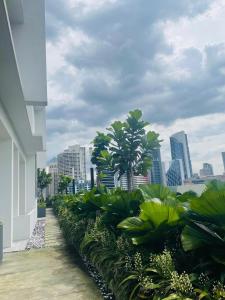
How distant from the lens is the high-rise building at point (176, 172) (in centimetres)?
5409

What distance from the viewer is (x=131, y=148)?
15.8 metres

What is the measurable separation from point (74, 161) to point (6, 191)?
160ft

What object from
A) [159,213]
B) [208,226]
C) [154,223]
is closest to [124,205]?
[154,223]

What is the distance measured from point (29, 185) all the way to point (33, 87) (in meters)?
7.43

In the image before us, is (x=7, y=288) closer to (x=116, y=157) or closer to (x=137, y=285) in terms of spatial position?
(x=137, y=285)

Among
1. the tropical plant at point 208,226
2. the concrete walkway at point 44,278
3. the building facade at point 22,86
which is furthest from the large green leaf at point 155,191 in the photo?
the building facade at point 22,86

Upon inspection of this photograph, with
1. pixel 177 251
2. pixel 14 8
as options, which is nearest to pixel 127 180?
pixel 14 8

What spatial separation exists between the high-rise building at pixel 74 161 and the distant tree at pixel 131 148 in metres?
39.6

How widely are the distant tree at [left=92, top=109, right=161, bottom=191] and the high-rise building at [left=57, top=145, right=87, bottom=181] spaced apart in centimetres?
3956

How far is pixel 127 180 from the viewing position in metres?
16.2

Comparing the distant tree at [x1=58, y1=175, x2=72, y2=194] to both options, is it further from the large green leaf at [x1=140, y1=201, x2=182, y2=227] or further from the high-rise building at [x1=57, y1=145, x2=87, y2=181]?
the large green leaf at [x1=140, y1=201, x2=182, y2=227]

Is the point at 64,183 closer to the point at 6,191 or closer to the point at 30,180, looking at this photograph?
the point at 30,180

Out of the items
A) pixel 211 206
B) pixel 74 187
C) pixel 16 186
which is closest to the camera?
pixel 211 206

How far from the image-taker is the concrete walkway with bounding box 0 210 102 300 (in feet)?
13.7
